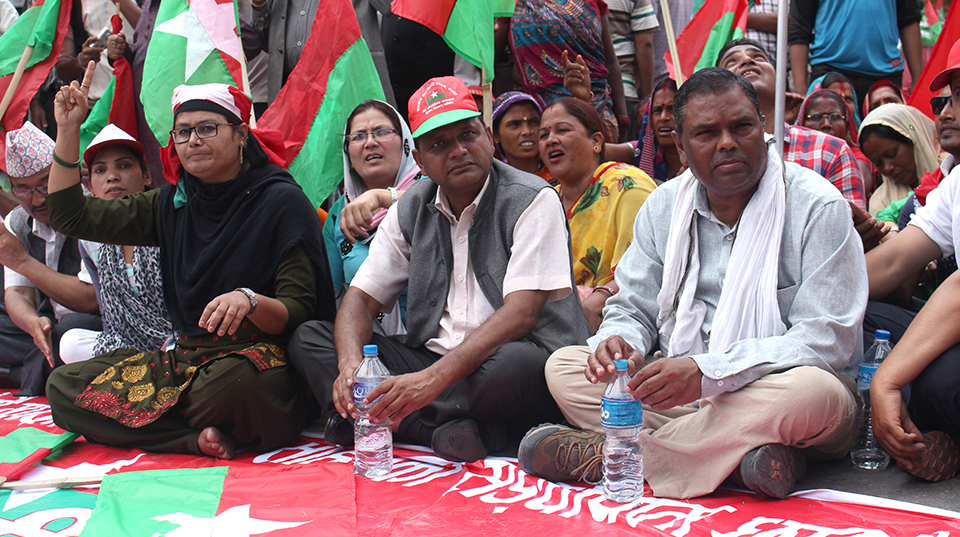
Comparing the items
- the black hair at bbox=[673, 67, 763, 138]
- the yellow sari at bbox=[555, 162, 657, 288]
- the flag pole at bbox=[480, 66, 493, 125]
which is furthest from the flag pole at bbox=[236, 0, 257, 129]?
the black hair at bbox=[673, 67, 763, 138]

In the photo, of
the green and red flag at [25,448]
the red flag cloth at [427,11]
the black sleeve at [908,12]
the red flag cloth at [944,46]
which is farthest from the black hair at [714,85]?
the black sleeve at [908,12]

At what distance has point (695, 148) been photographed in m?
2.87

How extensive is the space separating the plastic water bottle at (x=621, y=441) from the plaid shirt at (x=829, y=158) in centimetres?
258

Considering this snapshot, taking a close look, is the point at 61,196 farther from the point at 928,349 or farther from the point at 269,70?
the point at 928,349

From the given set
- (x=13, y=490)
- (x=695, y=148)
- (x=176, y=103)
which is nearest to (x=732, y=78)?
(x=695, y=148)

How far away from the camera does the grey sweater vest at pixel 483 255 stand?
3.29m

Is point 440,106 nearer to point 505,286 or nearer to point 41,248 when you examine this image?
point 505,286

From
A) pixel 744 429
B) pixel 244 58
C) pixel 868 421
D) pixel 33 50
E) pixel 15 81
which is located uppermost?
pixel 33 50

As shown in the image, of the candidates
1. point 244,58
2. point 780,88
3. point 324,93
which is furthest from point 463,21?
point 780,88

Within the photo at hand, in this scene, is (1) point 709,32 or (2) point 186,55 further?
(1) point 709,32

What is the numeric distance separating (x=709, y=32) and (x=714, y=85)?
2.69 meters

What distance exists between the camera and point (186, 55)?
16.6ft

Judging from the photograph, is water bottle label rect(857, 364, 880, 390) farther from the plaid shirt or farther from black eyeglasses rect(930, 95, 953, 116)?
the plaid shirt

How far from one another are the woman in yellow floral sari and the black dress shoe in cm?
126
